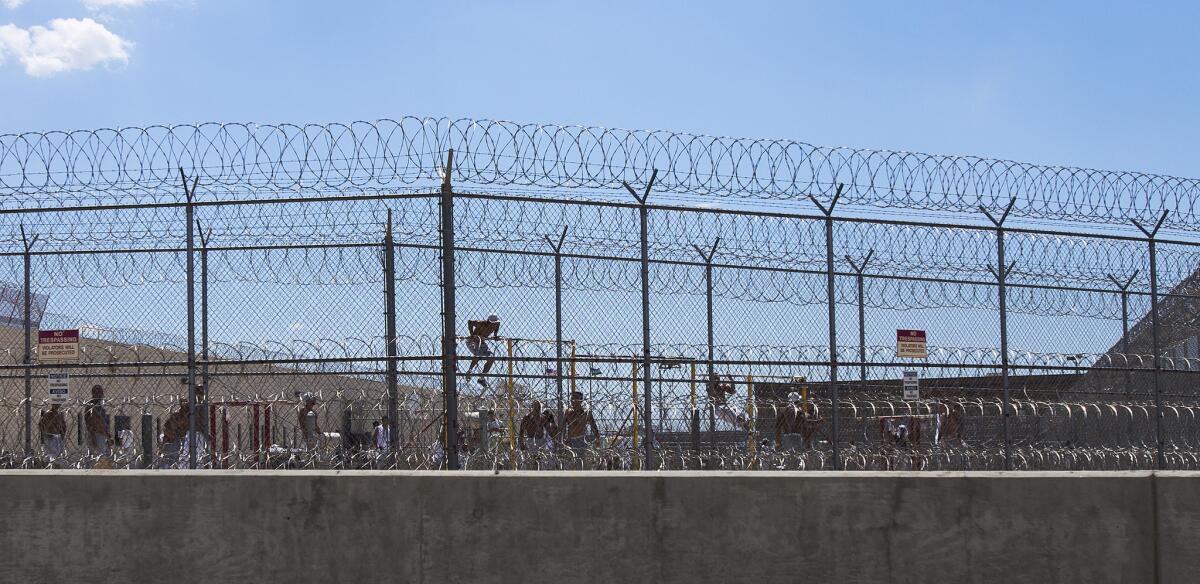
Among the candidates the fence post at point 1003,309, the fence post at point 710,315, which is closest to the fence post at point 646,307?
the fence post at point 710,315

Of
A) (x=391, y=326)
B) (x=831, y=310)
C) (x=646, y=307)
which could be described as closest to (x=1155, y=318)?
(x=831, y=310)

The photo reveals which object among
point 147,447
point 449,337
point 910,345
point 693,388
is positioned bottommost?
point 147,447

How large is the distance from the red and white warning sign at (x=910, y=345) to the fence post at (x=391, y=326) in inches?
182

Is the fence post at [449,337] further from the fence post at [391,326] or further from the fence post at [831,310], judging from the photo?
the fence post at [831,310]

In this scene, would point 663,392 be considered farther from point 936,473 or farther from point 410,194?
point 936,473

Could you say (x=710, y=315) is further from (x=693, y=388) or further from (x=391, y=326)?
(x=391, y=326)

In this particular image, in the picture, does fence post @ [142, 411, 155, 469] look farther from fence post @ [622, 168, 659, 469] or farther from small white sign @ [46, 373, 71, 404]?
fence post @ [622, 168, 659, 469]

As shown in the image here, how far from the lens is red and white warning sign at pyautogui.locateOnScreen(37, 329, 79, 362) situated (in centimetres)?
1245

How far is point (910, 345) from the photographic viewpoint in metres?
13.1

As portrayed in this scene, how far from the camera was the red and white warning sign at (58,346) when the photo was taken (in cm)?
1245
